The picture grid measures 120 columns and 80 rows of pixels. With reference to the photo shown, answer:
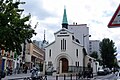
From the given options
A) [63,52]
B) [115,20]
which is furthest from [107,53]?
[115,20]

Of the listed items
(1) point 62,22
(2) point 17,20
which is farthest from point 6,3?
(1) point 62,22

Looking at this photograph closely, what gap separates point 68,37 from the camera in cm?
6681

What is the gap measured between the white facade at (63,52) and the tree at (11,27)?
164ft

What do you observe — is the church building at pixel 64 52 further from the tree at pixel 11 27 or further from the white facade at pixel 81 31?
the tree at pixel 11 27

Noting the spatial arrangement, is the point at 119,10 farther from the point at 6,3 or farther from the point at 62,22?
the point at 62,22

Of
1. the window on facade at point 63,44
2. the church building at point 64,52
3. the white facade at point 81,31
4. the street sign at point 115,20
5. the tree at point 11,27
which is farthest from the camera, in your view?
the white facade at point 81,31

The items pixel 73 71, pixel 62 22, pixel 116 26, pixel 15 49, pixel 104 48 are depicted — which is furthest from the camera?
pixel 104 48

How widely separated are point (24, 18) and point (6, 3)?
1.37m

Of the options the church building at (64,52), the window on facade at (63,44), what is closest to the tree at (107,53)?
the church building at (64,52)

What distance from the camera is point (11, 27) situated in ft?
40.9

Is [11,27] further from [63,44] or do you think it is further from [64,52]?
[63,44]

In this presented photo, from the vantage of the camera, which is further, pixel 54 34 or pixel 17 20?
pixel 54 34

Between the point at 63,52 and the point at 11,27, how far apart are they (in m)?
52.9

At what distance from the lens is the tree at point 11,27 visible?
1208 cm
